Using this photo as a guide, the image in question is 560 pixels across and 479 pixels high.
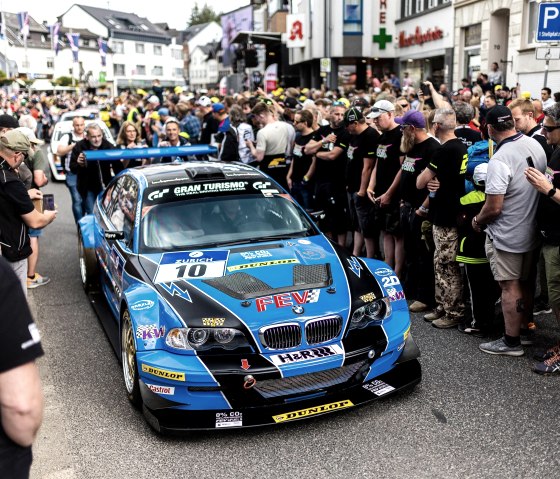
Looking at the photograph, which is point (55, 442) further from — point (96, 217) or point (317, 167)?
point (317, 167)

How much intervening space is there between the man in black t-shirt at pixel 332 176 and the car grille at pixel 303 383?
14.4 feet

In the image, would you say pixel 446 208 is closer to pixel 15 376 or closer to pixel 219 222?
pixel 219 222

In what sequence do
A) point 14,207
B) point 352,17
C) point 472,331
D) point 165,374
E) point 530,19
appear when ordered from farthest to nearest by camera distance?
point 352,17 < point 530,19 < point 472,331 < point 14,207 < point 165,374

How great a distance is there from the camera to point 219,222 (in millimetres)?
5340

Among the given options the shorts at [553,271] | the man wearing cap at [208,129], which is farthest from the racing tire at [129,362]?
the man wearing cap at [208,129]

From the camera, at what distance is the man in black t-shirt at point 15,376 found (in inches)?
73.2

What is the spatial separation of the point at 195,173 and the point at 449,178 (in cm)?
230

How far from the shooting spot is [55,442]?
4.04 metres

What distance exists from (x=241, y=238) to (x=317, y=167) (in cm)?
351

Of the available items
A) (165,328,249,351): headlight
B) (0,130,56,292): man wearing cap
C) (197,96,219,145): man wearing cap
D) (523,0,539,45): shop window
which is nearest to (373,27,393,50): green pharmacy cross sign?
(523,0,539,45): shop window

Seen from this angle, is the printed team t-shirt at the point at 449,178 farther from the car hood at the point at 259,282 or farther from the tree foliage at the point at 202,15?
the tree foliage at the point at 202,15

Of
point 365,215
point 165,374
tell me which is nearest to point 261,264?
point 165,374

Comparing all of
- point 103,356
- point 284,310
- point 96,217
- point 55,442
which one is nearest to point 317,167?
point 96,217

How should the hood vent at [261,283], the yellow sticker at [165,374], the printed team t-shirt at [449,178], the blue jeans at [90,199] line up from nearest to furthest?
the yellow sticker at [165,374]
the hood vent at [261,283]
the printed team t-shirt at [449,178]
the blue jeans at [90,199]
